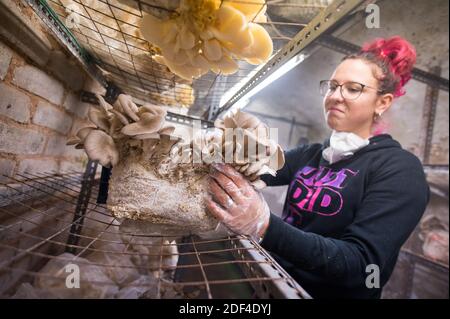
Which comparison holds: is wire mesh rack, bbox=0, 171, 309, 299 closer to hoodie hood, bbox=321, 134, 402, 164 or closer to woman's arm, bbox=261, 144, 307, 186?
woman's arm, bbox=261, 144, 307, 186

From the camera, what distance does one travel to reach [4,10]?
669mm

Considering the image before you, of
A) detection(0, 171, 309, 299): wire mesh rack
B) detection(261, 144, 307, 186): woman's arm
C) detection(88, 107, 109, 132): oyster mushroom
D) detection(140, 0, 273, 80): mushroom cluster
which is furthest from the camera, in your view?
detection(261, 144, 307, 186): woman's arm

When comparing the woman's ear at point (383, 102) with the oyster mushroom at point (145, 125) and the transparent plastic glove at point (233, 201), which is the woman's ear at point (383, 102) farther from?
the oyster mushroom at point (145, 125)

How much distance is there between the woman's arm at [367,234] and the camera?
0.77 metres

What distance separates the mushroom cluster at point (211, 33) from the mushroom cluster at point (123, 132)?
18 cm

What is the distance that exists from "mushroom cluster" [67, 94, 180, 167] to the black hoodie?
0.45 metres

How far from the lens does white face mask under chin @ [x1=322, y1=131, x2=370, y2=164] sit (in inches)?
45.6

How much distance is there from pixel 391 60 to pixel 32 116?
1.68m

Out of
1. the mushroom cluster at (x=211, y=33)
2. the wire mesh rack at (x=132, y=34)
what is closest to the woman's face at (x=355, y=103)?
the wire mesh rack at (x=132, y=34)

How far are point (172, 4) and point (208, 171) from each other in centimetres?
46

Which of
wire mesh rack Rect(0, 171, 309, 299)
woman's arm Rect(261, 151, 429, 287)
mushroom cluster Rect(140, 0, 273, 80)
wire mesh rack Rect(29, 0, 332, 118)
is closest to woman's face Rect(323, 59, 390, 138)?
woman's arm Rect(261, 151, 429, 287)

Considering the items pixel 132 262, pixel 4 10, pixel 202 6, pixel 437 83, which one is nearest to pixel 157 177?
pixel 202 6

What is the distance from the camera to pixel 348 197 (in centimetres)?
102

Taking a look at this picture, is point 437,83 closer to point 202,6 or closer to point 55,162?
point 202,6
